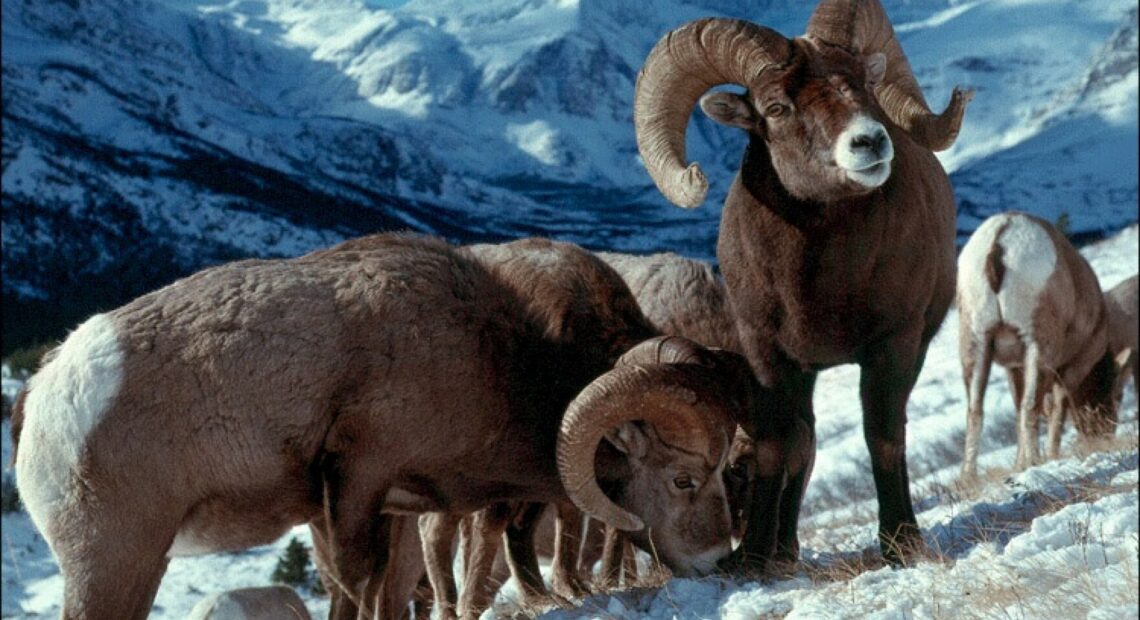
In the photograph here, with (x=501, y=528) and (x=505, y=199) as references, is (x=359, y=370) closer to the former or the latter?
(x=501, y=528)

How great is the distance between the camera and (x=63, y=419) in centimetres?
582

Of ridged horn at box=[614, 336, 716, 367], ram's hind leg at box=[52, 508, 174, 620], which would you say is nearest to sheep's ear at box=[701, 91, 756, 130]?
ridged horn at box=[614, 336, 716, 367]

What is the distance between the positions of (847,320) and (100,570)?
356cm

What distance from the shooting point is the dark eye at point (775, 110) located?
5.76 metres

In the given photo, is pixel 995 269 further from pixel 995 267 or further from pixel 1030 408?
pixel 1030 408

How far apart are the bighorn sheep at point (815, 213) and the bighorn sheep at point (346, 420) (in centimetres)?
54

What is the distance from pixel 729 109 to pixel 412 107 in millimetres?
4676

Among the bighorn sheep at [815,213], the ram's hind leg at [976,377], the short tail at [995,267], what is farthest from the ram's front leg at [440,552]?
the short tail at [995,267]

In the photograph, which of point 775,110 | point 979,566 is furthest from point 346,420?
point 979,566

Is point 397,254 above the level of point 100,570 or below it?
above

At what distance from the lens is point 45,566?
54.1 feet

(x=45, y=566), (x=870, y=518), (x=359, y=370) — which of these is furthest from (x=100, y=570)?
(x=45, y=566)

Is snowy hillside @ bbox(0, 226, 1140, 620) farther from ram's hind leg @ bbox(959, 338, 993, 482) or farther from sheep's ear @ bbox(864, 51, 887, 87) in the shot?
sheep's ear @ bbox(864, 51, 887, 87)

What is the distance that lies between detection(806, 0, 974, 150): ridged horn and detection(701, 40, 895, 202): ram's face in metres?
0.19
